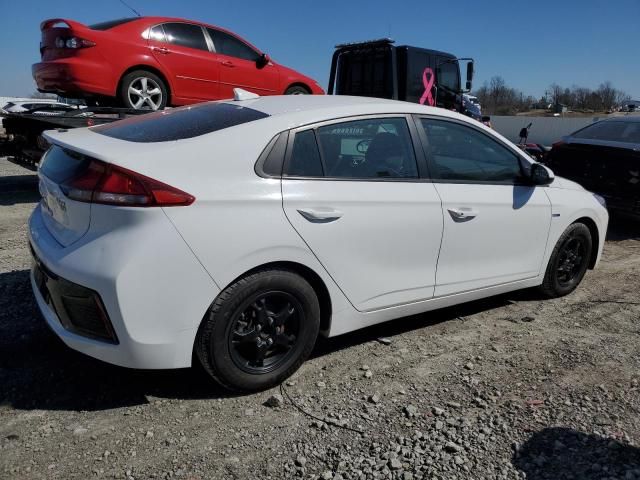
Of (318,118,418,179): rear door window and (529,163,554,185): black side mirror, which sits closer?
(318,118,418,179): rear door window

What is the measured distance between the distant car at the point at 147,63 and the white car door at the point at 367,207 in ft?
14.8

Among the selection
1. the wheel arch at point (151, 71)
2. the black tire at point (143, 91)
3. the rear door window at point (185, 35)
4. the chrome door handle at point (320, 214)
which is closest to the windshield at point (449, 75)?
the rear door window at point (185, 35)

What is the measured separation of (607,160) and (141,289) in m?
6.58

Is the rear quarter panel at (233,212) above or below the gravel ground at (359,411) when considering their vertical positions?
above

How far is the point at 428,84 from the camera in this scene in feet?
34.1

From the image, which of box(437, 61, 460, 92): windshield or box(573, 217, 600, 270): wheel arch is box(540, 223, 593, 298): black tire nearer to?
box(573, 217, 600, 270): wheel arch

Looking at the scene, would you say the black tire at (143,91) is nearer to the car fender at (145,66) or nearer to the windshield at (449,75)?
the car fender at (145,66)

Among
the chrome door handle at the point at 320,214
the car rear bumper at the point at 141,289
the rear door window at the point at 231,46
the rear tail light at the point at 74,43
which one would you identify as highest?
the rear door window at the point at 231,46

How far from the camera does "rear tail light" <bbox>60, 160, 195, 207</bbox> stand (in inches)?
95.7

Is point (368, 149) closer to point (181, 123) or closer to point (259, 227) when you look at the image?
point (259, 227)

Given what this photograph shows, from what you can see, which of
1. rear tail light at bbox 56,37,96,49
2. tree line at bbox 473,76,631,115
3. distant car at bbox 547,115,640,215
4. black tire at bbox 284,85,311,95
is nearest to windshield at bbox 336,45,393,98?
black tire at bbox 284,85,311,95

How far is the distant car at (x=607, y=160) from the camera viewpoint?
22.0 feet

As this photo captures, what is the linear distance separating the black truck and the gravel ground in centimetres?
710

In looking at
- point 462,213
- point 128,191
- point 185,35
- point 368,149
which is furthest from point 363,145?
point 185,35
